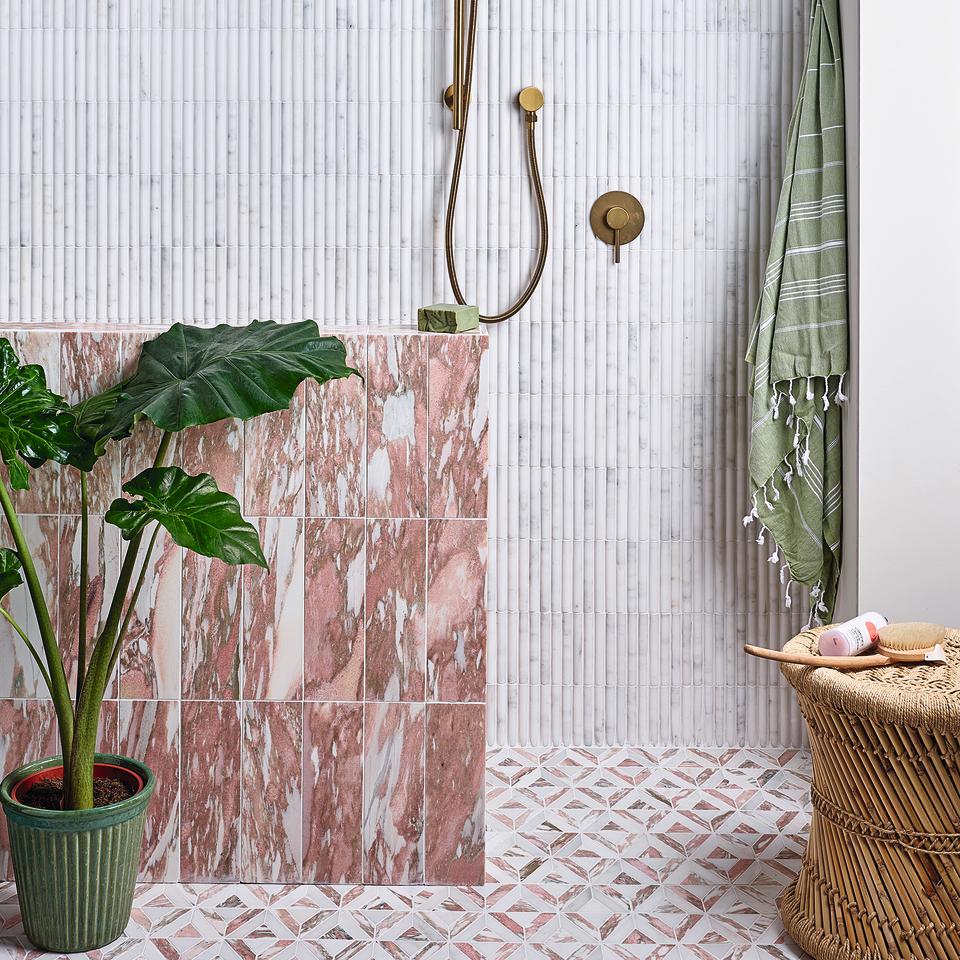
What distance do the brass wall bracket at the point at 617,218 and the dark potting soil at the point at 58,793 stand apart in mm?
1561

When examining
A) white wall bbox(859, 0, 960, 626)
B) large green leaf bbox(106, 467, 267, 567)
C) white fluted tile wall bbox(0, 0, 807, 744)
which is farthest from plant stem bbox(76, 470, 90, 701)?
white wall bbox(859, 0, 960, 626)

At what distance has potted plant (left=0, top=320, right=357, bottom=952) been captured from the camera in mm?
1523

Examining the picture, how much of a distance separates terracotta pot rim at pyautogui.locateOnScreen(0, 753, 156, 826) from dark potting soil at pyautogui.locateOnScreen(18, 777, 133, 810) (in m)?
0.01

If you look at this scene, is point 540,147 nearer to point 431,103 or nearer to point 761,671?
point 431,103

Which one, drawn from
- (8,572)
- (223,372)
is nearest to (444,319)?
(223,372)

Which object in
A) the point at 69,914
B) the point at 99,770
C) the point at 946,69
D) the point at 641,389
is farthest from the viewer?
the point at 641,389

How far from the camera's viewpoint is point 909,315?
2119 mm

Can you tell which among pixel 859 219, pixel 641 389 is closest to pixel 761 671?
pixel 641 389

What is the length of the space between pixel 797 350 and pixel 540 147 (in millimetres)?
758

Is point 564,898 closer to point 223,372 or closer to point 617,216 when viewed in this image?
point 223,372

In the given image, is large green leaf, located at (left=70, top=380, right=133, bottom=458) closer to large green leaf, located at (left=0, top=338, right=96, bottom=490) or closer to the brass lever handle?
large green leaf, located at (left=0, top=338, right=96, bottom=490)

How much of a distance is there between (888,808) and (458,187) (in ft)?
5.21

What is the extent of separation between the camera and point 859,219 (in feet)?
6.93

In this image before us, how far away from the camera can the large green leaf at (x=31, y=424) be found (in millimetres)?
1535
